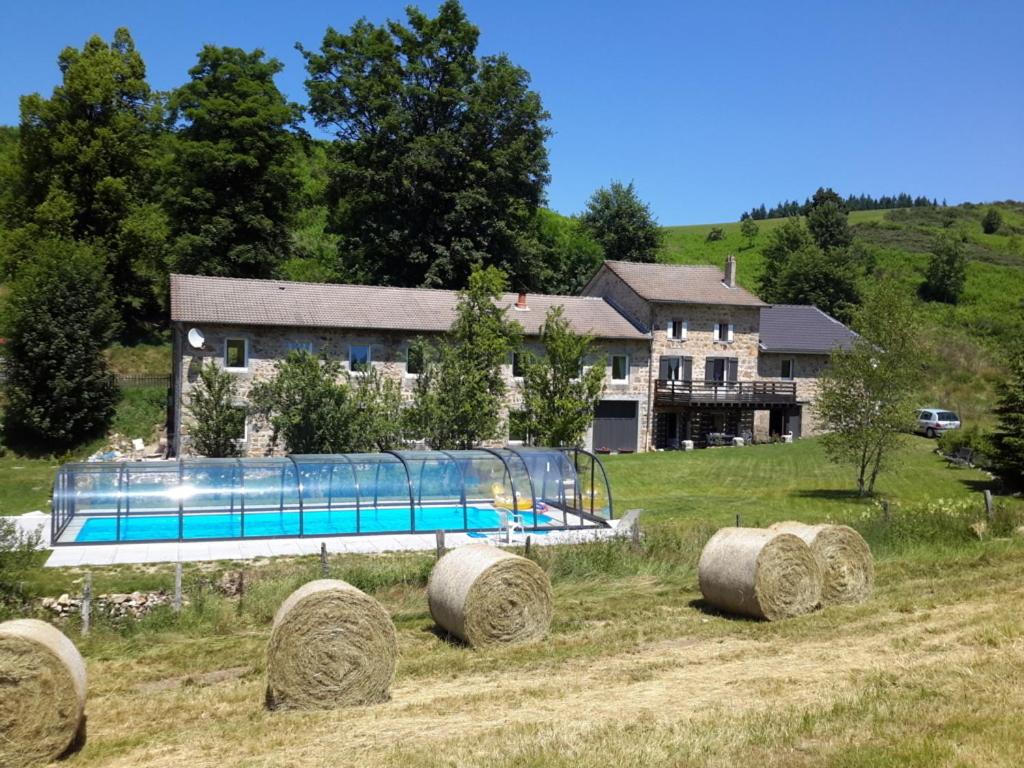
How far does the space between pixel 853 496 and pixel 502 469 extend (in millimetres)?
12084

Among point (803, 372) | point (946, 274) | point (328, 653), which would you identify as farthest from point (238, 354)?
point (946, 274)

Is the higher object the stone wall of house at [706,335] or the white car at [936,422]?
the stone wall of house at [706,335]

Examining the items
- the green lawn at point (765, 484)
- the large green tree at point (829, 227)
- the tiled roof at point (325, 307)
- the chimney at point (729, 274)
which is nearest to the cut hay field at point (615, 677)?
the green lawn at point (765, 484)

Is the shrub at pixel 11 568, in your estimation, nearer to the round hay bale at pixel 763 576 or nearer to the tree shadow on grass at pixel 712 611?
the tree shadow on grass at pixel 712 611

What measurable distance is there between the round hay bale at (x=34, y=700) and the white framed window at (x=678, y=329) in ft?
117

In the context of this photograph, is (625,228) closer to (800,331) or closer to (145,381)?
(800,331)

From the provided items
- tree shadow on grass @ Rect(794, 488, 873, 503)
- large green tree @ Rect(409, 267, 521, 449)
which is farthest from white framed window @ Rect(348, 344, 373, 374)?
tree shadow on grass @ Rect(794, 488, 873, 503)

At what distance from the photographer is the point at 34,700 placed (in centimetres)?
835

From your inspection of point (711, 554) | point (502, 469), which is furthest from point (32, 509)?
point (711, 554)

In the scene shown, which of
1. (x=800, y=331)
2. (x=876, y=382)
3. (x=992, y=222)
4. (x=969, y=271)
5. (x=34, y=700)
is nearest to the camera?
(x=34, y=700)

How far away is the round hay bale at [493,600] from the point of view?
12.0 metres

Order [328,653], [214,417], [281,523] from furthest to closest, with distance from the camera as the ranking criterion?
[214,417] → [281,523] → [328,653]

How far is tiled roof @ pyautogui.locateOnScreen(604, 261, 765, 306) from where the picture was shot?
4216 cm

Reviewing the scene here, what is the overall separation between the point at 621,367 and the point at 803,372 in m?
10.2
